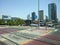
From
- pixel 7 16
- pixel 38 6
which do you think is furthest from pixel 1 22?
pixel 38 6

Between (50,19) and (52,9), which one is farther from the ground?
(52,9)

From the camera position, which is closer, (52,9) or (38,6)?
(38,6)

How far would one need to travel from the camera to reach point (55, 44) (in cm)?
1063

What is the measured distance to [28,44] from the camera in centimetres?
1084

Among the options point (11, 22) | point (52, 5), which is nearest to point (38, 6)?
point (52, 5)

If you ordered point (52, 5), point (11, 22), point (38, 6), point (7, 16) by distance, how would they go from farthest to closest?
point (7, 16), point (11, 22), point (52, 5), point (38, 6)

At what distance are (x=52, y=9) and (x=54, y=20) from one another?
407 centimetres

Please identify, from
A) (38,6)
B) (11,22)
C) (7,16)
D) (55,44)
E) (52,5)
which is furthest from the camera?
(7,16)

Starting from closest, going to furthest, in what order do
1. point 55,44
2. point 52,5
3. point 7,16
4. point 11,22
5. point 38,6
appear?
point 55,44
point 38,6
point 52,5
point 11,22
point 7,16

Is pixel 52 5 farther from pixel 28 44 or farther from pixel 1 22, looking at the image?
pixel 28 44

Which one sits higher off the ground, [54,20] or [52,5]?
[52,5]

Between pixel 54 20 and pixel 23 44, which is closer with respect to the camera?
pixel 23 44

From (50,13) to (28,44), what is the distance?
1712 inches

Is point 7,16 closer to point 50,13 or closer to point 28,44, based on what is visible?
point 50,13
